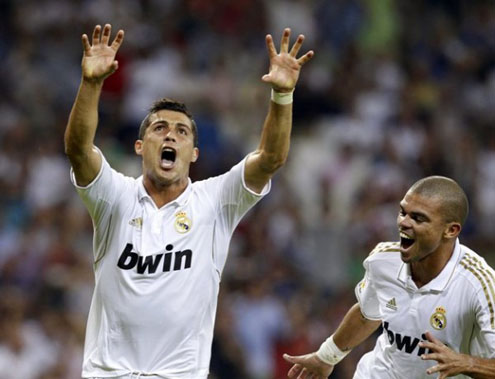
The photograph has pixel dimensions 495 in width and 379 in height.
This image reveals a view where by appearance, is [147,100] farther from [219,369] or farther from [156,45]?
[219,369]

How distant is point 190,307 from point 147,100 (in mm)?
8301

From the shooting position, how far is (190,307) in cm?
600

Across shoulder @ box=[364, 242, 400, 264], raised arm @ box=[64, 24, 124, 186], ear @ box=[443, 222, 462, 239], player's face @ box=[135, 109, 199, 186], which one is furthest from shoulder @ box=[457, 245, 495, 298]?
raised arm @ box=[64, 24, 124, 186]

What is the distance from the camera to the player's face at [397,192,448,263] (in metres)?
6.29

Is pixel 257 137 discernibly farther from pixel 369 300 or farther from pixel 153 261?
pixel 153 261

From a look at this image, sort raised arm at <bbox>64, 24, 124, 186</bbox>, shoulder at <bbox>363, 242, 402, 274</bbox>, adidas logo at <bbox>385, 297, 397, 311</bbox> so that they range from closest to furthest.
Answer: raised arm at <bbox>64, 24, 124, 186</bbox> → adidas logo at <bbox>385, 297, 397, 311</bbox> → shoulder at <bbox>363, 242, 402, 274</bbox>

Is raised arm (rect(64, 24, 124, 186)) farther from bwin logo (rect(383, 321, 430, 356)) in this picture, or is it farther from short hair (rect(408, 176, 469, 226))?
bwin logo (rect(383, 321, 430, 356))

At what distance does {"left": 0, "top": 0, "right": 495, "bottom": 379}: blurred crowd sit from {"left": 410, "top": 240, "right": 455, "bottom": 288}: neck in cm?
428

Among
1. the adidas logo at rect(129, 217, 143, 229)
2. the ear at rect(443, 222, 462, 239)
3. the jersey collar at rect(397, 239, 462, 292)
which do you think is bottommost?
the jersey collar at rect(397, 239, 462, 292)

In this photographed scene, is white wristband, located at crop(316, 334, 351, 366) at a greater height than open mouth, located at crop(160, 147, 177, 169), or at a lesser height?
lesser

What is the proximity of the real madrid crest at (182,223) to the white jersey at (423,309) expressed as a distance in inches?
48.3

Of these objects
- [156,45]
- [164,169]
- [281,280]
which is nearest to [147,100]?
[156,45]

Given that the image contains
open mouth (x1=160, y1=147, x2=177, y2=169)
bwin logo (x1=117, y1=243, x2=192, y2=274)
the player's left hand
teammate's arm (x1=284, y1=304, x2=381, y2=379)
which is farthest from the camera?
teammate's arm (x1=284, y1=304, x2=381, y2=379)

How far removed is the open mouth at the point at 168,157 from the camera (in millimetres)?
6277
